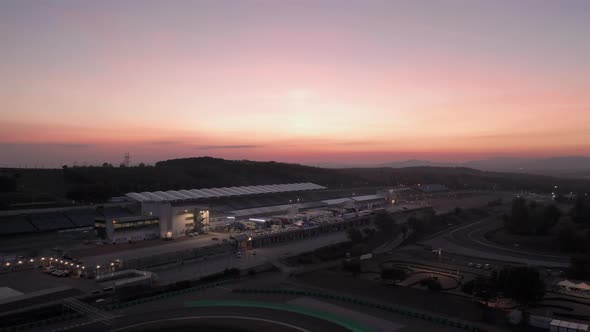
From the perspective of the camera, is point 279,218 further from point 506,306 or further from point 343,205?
point 506,306

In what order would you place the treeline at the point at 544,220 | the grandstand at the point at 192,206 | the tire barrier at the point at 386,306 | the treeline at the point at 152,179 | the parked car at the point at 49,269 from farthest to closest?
the treeline at the point at 152,179
the treeline at the point at 544,220
the grandstand at the point at 192,206
the parked car at the point at 49,269
the tire barrier at the point at 386,306

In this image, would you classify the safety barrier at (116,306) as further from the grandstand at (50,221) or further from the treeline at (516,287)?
the grandstand at (50,221)

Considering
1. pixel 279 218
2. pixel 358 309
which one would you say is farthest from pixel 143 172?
pixel 358 309

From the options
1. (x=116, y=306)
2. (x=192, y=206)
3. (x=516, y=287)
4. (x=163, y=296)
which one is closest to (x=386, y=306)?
(x=516, y=287)

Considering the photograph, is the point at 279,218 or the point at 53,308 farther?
the point at 279,218

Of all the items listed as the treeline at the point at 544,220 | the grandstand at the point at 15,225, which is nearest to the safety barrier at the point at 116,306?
the grandstand at the point at 15,225

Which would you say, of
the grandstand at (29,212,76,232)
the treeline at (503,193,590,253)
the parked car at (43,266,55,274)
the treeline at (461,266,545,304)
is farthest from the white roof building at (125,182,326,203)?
the treeline at (461,266,545,304)
